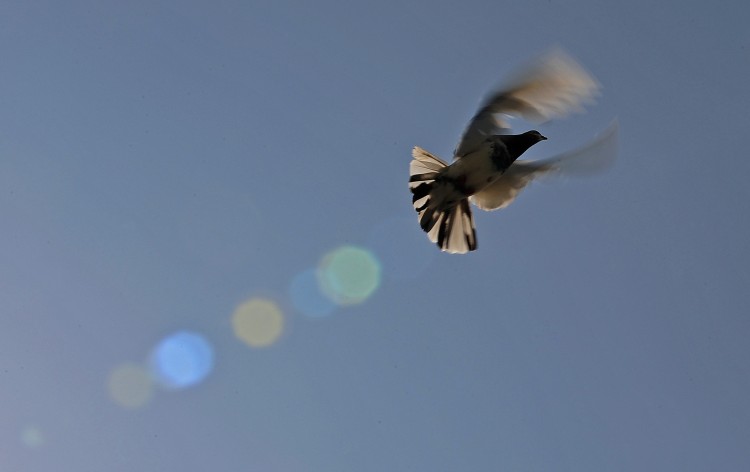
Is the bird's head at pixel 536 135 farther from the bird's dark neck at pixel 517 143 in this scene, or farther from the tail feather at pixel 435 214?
the tail feather at pixel 435 214

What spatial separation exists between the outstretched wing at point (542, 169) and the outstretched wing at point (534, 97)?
1.65 ft

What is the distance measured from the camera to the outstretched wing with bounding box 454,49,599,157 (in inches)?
312

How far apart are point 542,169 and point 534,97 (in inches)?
34.9

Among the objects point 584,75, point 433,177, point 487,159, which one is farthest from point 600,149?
point 433,177

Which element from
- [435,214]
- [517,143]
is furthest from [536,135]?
[435,214]

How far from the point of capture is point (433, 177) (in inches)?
363

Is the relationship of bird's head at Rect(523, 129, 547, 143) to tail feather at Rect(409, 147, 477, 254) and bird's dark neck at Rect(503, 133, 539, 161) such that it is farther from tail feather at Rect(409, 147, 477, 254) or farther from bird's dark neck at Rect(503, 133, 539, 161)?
tail feather at Rect(409, 147, 477, 254)

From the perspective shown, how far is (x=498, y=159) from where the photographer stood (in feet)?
28.5

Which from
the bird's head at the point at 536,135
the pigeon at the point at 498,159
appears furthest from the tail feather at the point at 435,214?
the bird's head at the point at 536,135

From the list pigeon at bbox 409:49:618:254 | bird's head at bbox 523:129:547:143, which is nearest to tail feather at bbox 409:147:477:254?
pigeon at bbox 409:49:618:254

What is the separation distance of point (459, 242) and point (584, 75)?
276 cm

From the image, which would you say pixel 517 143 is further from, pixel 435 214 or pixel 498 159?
pixel 435 214

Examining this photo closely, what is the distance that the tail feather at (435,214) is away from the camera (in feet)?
30.4

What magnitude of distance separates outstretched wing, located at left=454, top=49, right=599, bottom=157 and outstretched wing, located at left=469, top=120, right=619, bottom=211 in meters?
0.50
